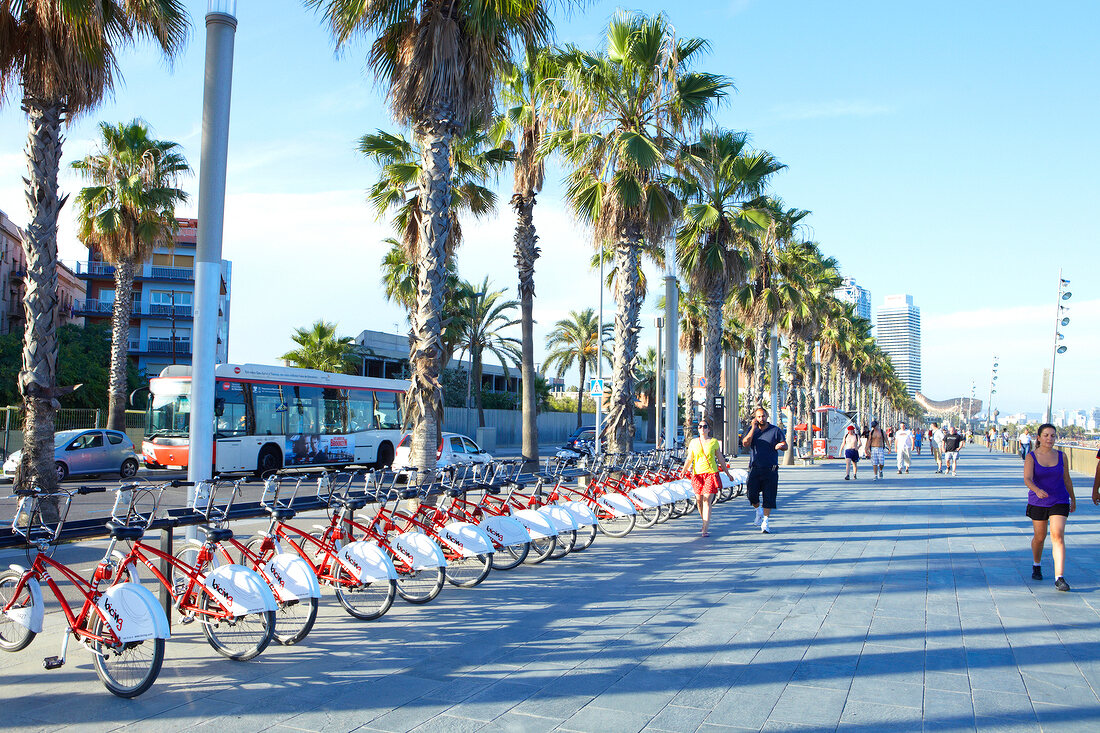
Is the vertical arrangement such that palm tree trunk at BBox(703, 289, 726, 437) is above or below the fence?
above

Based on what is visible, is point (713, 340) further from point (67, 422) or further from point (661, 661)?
point (67, 422)

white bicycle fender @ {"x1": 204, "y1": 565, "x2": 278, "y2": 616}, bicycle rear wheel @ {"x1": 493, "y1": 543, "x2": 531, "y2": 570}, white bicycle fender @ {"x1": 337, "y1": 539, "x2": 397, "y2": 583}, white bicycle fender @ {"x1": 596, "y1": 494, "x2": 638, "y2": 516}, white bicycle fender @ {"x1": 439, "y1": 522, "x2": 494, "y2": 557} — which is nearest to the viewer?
white bicycle fender @ {"x1": 204, "y1": 565, "x2": 278, "y2": 616}

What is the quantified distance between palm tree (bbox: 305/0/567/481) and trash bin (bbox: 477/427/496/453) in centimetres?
3278

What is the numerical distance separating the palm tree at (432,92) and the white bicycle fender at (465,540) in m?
2.21

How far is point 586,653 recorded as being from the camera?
6.00m

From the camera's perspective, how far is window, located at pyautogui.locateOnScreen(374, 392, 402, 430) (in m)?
26.5

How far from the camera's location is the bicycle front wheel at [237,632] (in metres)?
5.58

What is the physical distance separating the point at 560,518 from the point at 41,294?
26.0ft

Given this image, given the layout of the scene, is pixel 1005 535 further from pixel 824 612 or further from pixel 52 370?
pixel 52 370

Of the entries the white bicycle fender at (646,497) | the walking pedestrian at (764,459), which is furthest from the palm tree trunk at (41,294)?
the walking pedestrian at (764,459)

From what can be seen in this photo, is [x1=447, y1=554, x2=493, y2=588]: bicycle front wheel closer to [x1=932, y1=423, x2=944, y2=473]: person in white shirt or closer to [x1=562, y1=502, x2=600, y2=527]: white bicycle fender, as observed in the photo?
[x1=562, y1=502, x2=600, y2=527]: white bicycle fender

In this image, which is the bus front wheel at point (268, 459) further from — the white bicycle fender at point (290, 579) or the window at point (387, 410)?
the white bicycle fender at point (290, 579)

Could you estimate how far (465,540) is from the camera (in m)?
7.97

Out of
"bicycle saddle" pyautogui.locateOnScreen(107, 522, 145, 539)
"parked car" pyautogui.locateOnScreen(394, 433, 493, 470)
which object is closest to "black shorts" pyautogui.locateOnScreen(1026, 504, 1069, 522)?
"bicycle saddle" pyautogui.locateOnScreen(107, 522, 145, 539)
